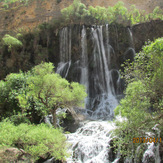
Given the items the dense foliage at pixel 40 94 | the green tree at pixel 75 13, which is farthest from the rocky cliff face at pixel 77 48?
the dense foliage at pixel 40 94

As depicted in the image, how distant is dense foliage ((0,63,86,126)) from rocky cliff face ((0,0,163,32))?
25065mm

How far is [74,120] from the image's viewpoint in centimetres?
1262

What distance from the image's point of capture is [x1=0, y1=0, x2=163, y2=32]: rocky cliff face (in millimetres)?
34188

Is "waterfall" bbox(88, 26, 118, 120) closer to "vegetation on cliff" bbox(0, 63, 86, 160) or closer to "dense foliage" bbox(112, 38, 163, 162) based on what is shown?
"vegetation on cliff" bbox(0, 63, 86, 160)

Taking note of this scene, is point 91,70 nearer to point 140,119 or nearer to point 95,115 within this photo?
point 95,115

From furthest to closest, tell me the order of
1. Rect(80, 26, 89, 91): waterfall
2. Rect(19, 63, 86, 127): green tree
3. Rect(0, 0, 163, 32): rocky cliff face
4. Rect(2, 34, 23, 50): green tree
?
1. Rect(0, 0, 163, 32): rocky cliff face
2. Rect(2, 34, 23, 50): green tree
3. Rect(80, 26, 89, 91): waterfall
4. Rect(19, 63, 86, 127): green tree

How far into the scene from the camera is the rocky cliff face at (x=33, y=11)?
3419 centimetres

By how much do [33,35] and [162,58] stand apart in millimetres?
19375

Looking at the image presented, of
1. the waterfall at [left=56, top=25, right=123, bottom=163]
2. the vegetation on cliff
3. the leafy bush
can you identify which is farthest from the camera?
the waterfall at [left=56, top=25, right=123, bottom=163]

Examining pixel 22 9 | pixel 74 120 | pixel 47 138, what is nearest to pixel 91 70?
pixel 74 120

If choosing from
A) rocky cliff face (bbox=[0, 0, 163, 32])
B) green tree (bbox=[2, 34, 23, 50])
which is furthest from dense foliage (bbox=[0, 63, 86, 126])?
rocky cliff face (bbox=[0, 0, 163, 32])

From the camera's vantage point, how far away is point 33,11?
3547cm

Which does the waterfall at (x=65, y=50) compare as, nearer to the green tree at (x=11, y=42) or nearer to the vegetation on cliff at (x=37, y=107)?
the green tree at (x=11, y=42)

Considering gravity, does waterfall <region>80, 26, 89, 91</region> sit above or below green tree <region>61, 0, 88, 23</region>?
below
